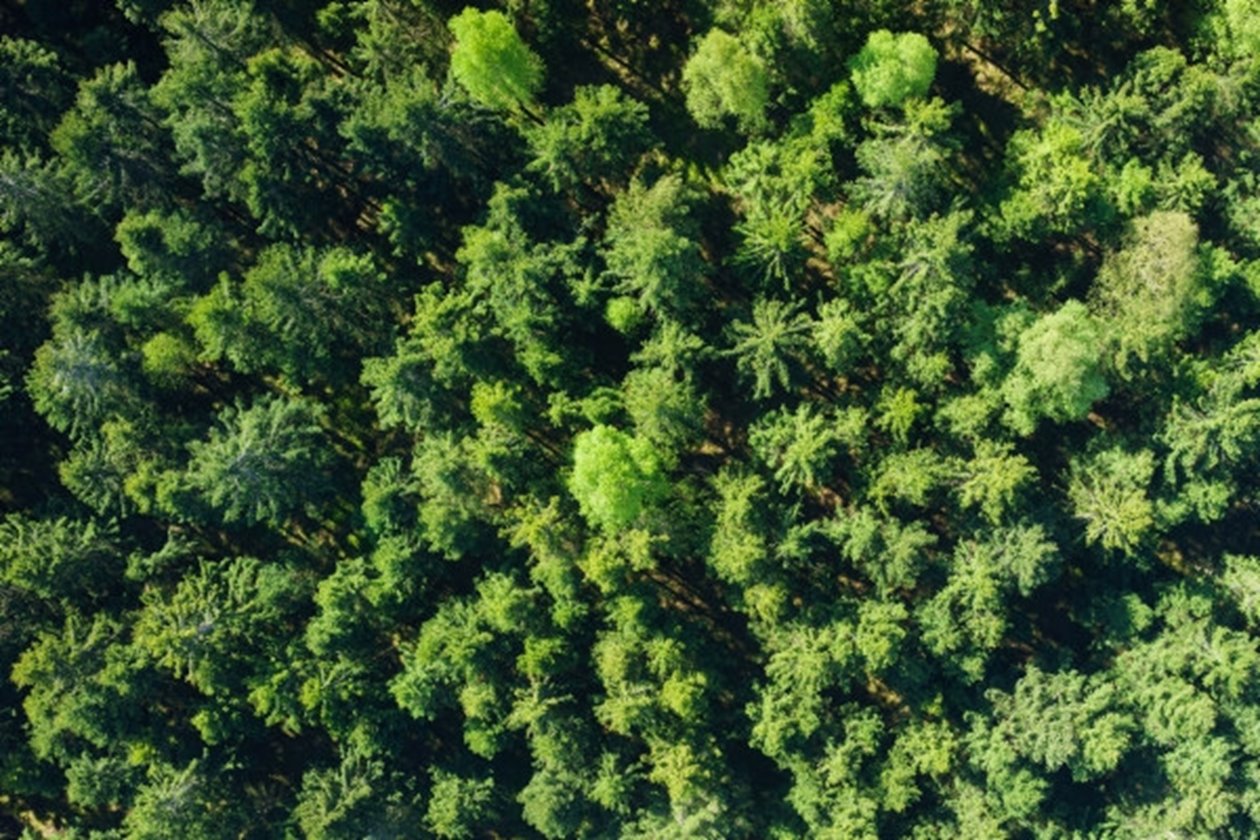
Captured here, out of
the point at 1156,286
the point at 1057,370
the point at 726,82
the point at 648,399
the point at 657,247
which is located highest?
the point at 1156,286

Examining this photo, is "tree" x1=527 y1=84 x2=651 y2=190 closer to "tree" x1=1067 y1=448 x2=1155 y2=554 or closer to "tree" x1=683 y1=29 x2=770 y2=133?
"tree" x1=683 y1=29 x2=770 y2=133

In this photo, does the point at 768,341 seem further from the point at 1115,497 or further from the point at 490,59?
the point at 490,59

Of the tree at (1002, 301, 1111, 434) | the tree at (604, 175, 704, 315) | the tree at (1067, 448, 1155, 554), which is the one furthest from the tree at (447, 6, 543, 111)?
the tree at (1067, 448, 1155, 554)

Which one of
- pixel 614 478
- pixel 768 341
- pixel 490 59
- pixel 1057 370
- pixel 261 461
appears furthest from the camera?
pixel 261 461

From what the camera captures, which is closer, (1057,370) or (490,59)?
(1057,370)

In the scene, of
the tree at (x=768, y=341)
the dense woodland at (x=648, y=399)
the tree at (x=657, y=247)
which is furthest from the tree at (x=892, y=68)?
the tree at (x=768, y=341)

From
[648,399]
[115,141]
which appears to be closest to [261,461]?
[115,141]
